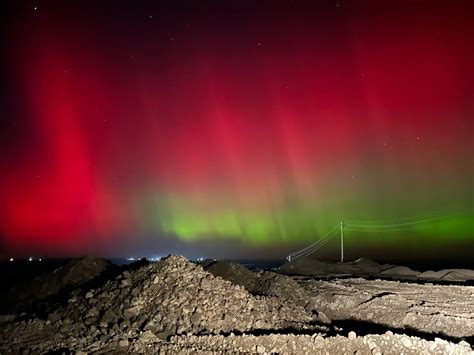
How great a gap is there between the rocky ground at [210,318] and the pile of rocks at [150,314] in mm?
30

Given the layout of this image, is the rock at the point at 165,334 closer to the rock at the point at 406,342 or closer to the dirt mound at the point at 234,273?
the rock at the point at 406,342

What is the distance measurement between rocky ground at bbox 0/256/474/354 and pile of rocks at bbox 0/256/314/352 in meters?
0.03

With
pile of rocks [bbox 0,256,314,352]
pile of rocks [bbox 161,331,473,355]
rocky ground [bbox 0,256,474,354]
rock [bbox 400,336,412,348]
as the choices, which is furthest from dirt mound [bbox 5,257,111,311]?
rock [bbox 400,336,412,348]

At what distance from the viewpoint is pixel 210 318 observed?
1145 cm

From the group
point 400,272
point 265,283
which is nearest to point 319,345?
point 265,283

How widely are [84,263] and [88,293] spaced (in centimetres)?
582

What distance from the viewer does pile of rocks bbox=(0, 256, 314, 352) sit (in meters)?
10.6

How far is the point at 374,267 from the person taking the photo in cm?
3222

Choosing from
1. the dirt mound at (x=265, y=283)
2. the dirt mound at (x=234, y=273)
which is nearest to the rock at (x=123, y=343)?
the dirt mound at (x=265, y=283)

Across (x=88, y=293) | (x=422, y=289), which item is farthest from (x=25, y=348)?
(x=422, y=289)

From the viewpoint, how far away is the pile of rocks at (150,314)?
1055cm

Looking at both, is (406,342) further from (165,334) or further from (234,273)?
(234,273)

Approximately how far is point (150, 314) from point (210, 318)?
1783 millimetres

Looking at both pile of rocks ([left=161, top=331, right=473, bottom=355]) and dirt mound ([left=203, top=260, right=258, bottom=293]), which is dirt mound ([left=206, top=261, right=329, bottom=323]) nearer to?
dirt mound ([left=203, top=260, right=258, bottom=293])
